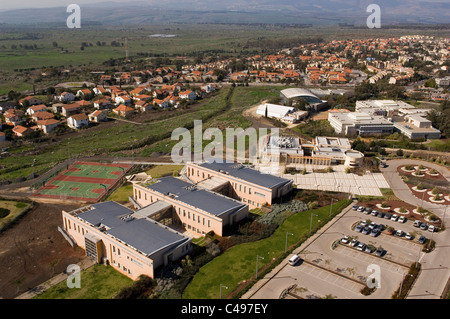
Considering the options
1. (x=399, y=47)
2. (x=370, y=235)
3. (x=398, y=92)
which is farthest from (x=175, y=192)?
(x=399, y=47)

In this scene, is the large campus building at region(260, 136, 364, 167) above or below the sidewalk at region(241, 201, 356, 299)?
above

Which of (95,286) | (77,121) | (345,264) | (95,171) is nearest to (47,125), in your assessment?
(77,121)

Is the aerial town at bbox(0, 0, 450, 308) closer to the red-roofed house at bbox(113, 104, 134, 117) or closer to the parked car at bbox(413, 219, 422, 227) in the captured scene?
the parked car at bbox(413, 219, 422, 227)

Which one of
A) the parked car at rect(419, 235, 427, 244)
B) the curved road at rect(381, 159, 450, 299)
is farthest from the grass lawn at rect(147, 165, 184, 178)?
the parked car at rect(419, 235, 427, 244)

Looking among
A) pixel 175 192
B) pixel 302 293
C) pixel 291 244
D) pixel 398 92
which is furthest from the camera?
pixel 398 92

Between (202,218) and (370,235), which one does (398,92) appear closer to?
(370,235)

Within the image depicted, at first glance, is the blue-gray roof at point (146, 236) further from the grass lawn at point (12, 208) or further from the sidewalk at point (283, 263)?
the grass lawn at point (12, 208)
